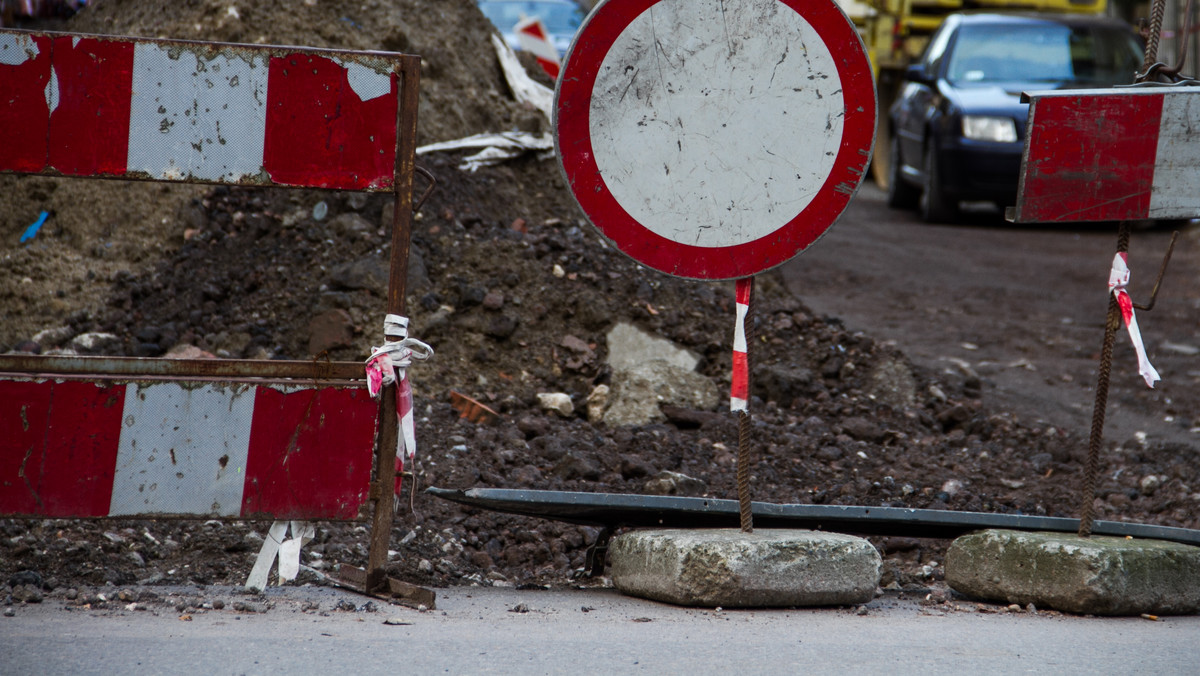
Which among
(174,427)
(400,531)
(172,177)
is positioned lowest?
(400,531)

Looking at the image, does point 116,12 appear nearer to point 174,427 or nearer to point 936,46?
point 174,427

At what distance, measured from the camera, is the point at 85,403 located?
10.1 ft

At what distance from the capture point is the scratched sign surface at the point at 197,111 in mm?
3047

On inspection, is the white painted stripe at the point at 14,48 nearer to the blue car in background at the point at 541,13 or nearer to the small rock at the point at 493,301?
the small rock at the point at 493,301

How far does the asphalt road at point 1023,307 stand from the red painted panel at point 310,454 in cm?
388

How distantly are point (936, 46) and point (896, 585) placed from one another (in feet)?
30.2

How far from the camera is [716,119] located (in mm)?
3250

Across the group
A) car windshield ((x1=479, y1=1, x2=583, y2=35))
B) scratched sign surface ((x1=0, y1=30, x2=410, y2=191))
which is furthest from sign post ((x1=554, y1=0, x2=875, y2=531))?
car windshield ((x1=479, y1=1, x2=583, y2=35))

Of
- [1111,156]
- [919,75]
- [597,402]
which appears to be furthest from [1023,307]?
[1111,156]

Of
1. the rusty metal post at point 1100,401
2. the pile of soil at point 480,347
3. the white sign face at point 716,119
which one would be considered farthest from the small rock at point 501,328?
the rusty metal post at point 1100,401

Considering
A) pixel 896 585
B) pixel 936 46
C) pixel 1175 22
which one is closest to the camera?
pixel 896 585

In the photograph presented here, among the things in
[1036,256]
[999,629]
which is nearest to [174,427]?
[999,629]

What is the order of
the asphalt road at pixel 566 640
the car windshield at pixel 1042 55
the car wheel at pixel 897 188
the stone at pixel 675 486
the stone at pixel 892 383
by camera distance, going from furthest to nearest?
the car wheel at pixel 897 188
the car windshield at pixel 1042 55
the stone at pixel 892 383
the stone at pixel 675 486
the asphalt road at pixel 566 640

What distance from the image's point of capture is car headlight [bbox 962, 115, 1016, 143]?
419 inches
